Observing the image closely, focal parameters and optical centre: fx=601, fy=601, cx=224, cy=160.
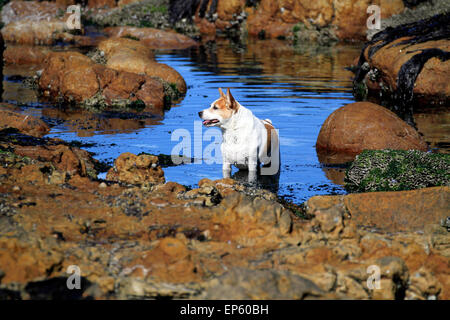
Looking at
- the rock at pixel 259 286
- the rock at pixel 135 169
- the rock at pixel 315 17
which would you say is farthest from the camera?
the rock at pixel 315 17

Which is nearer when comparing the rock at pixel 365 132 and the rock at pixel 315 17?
the rock at pixel 365 132

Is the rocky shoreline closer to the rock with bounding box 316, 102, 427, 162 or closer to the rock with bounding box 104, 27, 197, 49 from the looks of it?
the rock with bounding box 316, 102, 427, 162

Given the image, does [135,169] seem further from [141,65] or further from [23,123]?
[141,65]

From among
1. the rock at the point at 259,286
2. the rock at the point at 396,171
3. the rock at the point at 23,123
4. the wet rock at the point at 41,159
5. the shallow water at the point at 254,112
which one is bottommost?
the shallow water at the point at 254,112

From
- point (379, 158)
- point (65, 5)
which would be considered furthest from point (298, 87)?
point (65, 5)

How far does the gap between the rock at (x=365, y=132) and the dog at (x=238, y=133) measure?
282 centimetres

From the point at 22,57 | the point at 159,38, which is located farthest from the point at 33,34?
Answer: the point at 159,38

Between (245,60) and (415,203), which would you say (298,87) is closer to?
(245,60)

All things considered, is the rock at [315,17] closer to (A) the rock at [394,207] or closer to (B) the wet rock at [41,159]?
(B) the wet rock at [41,159]

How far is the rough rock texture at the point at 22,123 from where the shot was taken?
47.0ft

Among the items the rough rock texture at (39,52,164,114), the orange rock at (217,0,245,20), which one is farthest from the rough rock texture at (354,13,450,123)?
the orange rock at (217,0,245,20)

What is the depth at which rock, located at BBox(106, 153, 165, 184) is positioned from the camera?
34.2 ft

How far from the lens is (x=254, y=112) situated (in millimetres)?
18500

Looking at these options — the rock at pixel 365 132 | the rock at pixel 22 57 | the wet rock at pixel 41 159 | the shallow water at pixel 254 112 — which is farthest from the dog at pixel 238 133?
the rock at pixel 22 57
